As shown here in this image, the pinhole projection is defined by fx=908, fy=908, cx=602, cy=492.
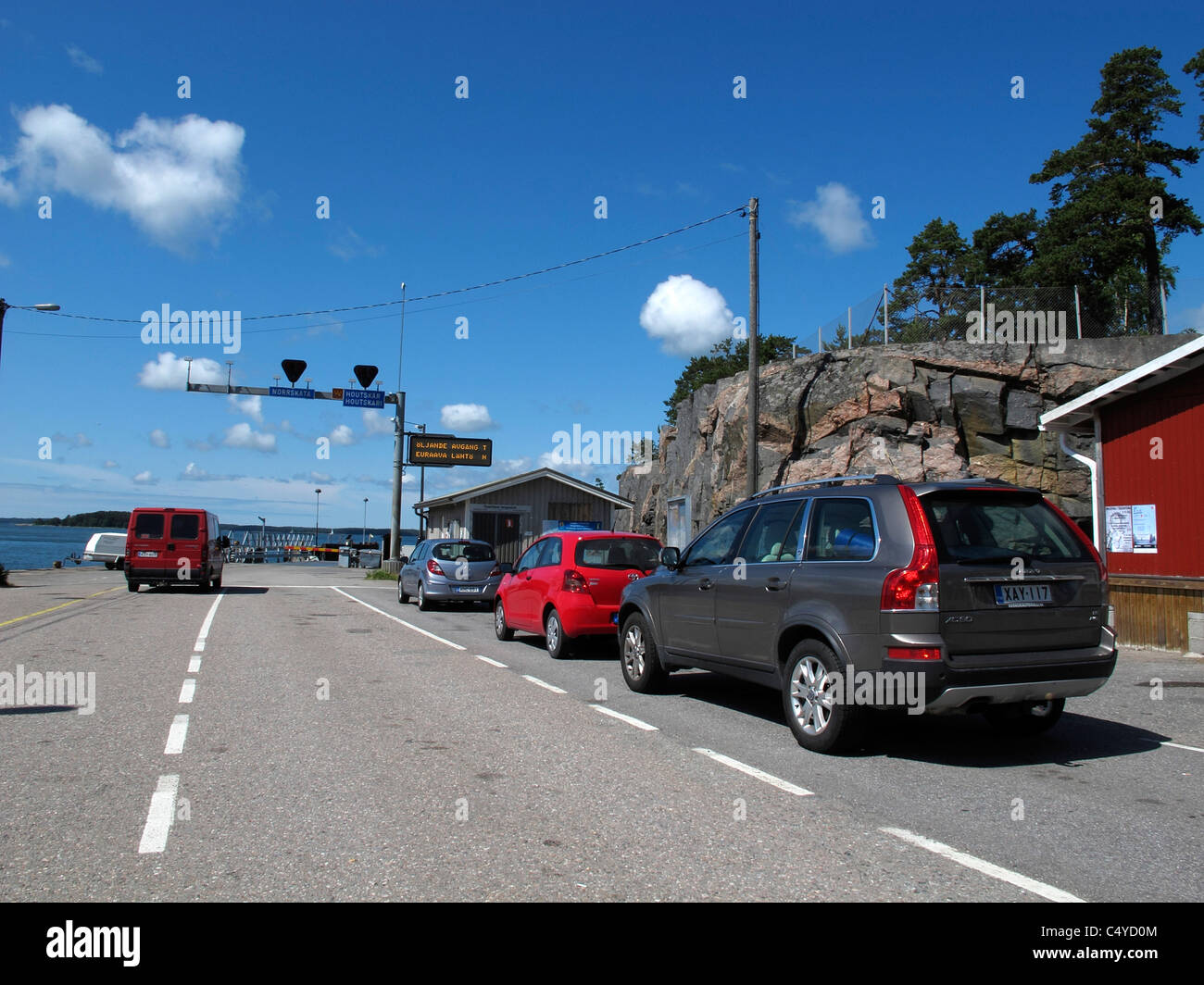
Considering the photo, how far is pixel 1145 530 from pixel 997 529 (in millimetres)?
9616

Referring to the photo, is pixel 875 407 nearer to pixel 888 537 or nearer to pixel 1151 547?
pixel 1151 547

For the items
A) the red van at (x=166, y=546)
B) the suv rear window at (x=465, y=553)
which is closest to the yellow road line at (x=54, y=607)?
the red van at (x=166, y=546)

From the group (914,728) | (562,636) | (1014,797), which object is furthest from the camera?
(562,636)

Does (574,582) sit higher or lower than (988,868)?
higher

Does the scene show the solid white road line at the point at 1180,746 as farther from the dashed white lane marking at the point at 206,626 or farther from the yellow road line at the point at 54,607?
the yellow road line at the point at 54,607

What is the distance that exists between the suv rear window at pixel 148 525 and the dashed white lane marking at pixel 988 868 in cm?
2351

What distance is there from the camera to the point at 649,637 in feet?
29.8

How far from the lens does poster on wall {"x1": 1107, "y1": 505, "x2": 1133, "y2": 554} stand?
14.2 meters

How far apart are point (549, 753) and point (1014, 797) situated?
119 inches

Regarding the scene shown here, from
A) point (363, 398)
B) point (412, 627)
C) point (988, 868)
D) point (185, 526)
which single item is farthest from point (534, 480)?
point (988, 868)

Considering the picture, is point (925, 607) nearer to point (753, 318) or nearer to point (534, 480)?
point (753, 318)

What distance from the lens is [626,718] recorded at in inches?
309
